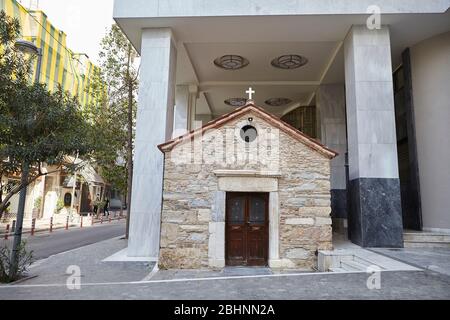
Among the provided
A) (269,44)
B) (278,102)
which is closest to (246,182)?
(269,44)

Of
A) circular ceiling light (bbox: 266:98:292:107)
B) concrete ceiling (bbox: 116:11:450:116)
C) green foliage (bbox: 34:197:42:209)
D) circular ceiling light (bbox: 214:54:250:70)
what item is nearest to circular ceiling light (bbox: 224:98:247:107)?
concrete ceiling (bbox: 116:11:450:116)

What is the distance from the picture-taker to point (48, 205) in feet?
85.5

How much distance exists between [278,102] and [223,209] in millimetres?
11770

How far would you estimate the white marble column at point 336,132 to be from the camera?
44.1 feet

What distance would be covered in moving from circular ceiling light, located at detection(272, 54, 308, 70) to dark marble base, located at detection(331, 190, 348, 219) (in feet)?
18.4

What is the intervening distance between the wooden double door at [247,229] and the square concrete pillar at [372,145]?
291 cm

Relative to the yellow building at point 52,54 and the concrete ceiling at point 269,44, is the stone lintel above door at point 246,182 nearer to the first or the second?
the concrete ceiling at point 269,44

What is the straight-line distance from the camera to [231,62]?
1406 centimetres

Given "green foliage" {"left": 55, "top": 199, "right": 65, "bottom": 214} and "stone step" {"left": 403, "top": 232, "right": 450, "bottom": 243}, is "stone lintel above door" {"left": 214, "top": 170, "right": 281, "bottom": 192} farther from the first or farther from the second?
"green foliage" {"left": 55, "top": 199, "right": 65, "bottom": 214}

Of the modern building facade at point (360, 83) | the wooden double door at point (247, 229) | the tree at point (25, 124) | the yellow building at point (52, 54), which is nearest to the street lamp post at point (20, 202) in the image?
the tree at point (25, 124)

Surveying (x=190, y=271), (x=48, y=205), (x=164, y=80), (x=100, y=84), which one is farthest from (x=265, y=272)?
(x=48, y=205)

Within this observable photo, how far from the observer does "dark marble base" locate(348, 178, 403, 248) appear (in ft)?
29.7

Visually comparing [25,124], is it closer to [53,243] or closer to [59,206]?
[53,243]
